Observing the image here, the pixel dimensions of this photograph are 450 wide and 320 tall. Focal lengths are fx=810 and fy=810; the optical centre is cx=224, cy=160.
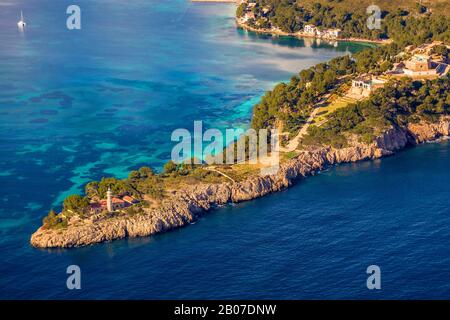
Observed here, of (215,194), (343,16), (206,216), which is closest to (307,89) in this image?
(215,194)

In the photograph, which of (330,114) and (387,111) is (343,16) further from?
(330,114)

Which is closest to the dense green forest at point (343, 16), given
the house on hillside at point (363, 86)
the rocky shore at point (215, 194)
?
the house on hillside at point (363, 86)

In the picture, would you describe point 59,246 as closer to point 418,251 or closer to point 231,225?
point 231,225

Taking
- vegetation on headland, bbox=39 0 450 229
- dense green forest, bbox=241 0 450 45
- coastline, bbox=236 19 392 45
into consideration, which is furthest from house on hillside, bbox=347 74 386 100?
coastline, bbox=236 19 392 45
